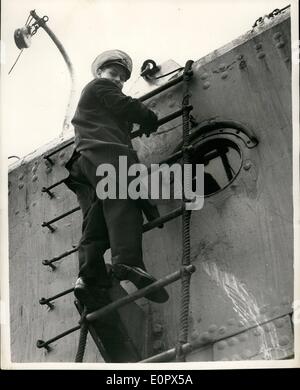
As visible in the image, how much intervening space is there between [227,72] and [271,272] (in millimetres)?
1588

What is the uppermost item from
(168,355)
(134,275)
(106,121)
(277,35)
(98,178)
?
(277,35)

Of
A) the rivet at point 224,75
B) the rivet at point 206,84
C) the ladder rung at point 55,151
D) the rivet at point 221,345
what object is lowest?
the rivet at point 221,345

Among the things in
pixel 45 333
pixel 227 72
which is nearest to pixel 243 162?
pixel 227 72

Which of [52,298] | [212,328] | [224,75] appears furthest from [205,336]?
[224,75]

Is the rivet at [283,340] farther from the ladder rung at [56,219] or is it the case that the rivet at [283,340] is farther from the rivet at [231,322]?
the ladder rung at [56,219]

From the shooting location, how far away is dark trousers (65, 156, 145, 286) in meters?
5.80

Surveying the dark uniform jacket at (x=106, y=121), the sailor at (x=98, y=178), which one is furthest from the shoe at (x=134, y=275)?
the dark uniform jacket at (x=106, y=121)

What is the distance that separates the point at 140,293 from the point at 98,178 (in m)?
0.98

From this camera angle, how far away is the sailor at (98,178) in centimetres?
582

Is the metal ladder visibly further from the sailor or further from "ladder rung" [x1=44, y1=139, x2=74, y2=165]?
"ladder rung" [x1=44, y1=139, x2=74, y2=165]

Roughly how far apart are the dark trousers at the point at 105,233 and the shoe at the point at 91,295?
1.9 inches

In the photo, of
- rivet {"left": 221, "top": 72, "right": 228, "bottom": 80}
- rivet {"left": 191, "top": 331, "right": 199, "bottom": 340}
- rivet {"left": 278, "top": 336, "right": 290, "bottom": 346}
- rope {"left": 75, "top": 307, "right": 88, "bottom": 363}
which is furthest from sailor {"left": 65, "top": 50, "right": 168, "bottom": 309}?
rivet {"left": 278, "top": 336, "right": 290, "bottom": 346}

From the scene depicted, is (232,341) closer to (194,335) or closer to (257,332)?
(257,332)

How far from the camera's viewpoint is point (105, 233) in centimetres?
611
